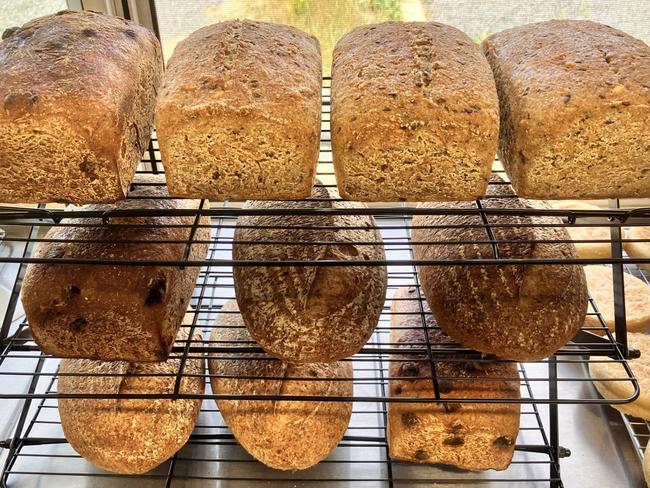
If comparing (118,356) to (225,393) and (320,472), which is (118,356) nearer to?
(225,393)

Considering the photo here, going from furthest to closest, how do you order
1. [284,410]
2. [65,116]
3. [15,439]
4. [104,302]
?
[15,439] < [284,410] < [104,302] < [65,116]

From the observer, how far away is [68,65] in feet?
2.98

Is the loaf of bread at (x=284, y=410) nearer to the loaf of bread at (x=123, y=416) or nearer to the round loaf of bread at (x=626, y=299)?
the loaf of bread at (x=123, y=416)

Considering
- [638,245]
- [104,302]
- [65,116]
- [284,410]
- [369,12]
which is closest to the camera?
[65,116]

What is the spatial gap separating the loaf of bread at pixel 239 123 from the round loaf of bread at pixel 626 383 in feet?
3.20

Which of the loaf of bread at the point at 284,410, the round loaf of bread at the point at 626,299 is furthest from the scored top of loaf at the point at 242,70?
the round loaf of bread at the point at 626,299

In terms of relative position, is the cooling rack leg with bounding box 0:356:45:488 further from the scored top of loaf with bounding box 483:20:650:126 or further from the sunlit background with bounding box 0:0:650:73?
the scored top of loaf with bounding box 483:20:650:126

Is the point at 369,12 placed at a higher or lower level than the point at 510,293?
higher

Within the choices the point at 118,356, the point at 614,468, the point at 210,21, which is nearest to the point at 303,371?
the point at 118,356

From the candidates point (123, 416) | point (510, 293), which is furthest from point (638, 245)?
point (123, 416)

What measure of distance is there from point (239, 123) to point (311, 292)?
387 mm

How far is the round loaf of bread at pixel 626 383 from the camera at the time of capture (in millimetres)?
1433

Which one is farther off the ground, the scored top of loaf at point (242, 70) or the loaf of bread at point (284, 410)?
the scored top of loaf at point (242, 70)

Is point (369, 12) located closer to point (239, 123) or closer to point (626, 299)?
point (239, 123)
